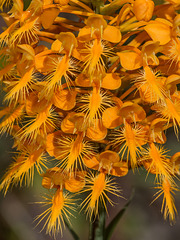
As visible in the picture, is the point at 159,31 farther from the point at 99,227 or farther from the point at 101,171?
the point at 99,227

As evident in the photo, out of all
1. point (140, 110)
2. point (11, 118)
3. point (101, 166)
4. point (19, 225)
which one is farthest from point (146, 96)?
point (19, 225)

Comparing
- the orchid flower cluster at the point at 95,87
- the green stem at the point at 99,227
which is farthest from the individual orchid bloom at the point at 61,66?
the green stem at the point at 99,227

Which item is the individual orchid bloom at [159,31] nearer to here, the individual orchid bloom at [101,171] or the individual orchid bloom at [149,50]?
the individual orchid bloom at [149,50]

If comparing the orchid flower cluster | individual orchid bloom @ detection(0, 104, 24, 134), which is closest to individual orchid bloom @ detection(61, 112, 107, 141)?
the orchid flower cluster

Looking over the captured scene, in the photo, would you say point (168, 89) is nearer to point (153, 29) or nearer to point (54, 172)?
point (153, 29)

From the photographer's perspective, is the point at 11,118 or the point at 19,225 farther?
the point at 19,225

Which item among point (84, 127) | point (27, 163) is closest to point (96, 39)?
point (84, 127)

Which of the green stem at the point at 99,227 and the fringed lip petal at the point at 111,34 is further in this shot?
the green stem at the point at 99,227

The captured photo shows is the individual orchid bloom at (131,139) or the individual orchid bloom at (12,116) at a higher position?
the individual orchid bloom at (12,116)
